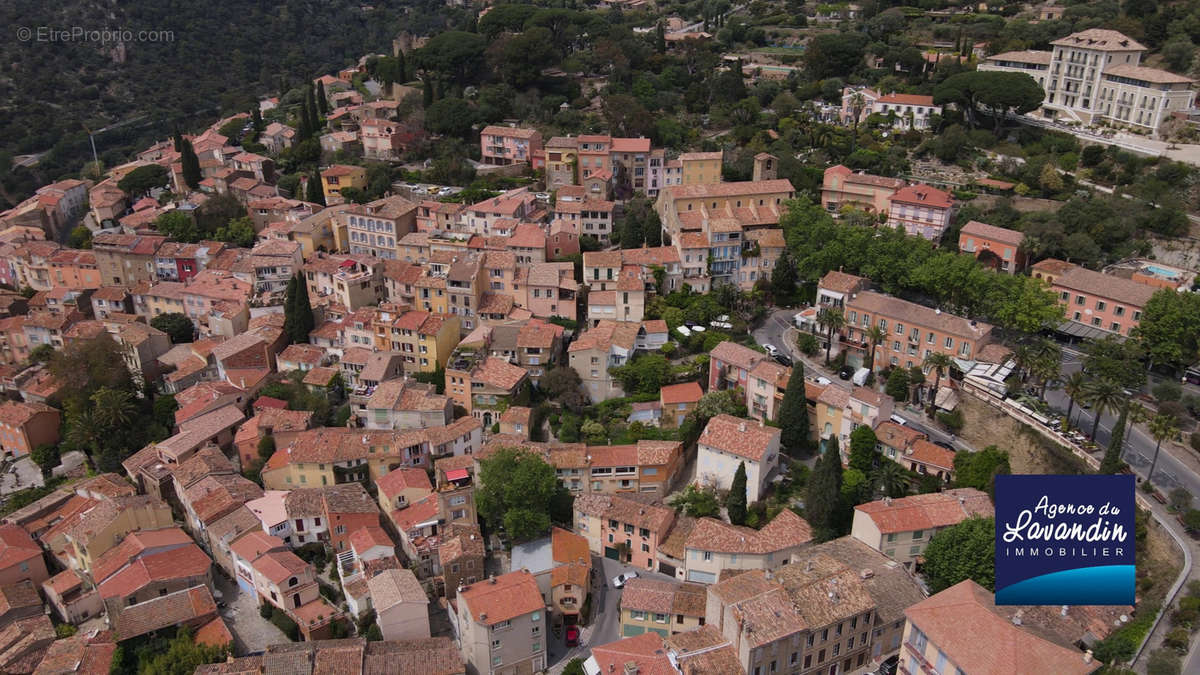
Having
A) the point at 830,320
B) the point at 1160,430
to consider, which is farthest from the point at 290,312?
the point at 1160,430

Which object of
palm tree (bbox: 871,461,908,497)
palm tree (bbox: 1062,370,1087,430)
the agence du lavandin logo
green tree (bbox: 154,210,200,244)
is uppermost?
the agence du lavandin logo

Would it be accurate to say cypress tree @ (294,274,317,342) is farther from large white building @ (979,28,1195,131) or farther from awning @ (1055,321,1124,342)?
large white building @ (979,28,1195,131)

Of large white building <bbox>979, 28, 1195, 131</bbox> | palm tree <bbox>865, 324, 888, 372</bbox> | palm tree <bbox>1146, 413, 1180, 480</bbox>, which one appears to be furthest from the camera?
large white building <bbox>979, 28, 1195, 131</bbox>

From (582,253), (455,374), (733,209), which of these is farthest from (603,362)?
(733,209)

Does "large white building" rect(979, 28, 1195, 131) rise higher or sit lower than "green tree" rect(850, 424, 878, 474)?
higher

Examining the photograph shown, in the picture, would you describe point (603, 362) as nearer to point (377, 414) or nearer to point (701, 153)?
point (377, 414)

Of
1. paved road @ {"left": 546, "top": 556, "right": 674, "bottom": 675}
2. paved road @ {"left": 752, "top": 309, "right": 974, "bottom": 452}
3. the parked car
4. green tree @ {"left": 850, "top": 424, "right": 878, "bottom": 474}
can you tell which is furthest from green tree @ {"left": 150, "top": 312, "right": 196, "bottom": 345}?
green tree @ {"left": 850, "top": 424, "right": 878, "bottom": 474}

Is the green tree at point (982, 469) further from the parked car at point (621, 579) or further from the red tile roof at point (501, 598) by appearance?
the red tile roof at point (501, 598)

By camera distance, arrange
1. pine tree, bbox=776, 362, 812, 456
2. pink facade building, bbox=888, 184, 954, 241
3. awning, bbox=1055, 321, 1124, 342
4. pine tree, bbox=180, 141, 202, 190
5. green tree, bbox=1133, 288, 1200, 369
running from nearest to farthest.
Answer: green tree, bbox=1133, 288, 1200, 369
pine tree, bbox=776, 362, 812, 456
awning, bbox=1055, 321, 1124, 342
pink facade building, bbox=888, 184, 954, 241
pine tree, bbox=180, 141, 202, 190
